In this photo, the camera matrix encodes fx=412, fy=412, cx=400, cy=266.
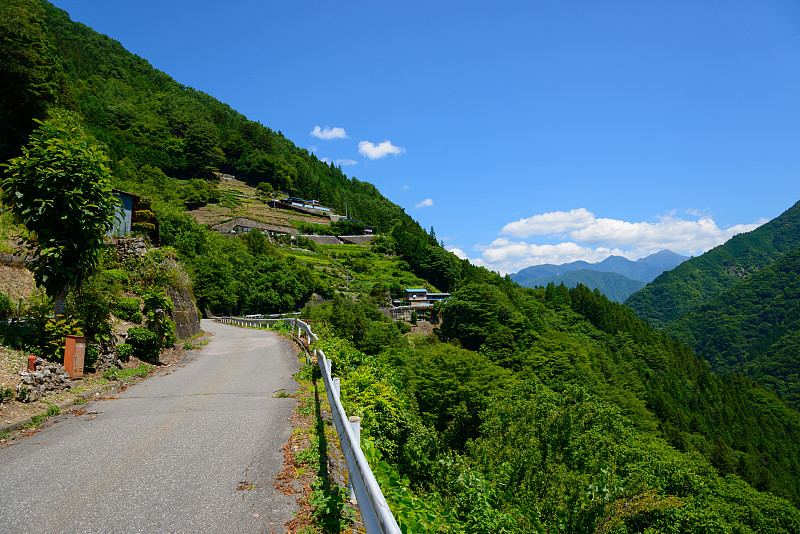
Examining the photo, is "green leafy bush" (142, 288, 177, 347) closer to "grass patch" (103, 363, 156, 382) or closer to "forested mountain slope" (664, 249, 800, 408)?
"grass patch" (103, 363, 156, 382)

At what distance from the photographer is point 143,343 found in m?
13.2

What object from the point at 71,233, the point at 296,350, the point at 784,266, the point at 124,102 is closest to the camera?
the point at 71,233

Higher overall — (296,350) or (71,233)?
(71,233)

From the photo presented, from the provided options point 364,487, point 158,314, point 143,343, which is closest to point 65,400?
point 143,343

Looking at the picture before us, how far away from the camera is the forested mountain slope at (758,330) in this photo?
128 metres

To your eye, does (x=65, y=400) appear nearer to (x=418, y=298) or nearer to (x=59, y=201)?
(x=59, y=201)

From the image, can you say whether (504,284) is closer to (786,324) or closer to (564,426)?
(564,426)

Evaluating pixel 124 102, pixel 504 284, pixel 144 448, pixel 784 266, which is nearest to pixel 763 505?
pixel 144 448

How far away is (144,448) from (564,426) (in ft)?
78.9

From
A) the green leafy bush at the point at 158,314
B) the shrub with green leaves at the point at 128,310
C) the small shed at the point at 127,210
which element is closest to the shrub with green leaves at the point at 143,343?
the green leafy bush at the point at 158,314

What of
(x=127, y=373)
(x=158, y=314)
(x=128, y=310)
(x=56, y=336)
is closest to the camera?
(x=56, y=336)

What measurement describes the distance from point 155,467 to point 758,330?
219987mm

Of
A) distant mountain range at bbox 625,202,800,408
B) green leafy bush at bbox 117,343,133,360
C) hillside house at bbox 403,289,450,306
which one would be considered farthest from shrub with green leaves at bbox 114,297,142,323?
distant mountain range at bbox 625,202,800,408

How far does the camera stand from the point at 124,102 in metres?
110
